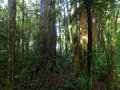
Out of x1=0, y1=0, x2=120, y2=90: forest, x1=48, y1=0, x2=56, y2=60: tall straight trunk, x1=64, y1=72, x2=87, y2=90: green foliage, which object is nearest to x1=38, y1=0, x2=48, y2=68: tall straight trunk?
x1=0, y1=0, x2=120, y2=90: forest

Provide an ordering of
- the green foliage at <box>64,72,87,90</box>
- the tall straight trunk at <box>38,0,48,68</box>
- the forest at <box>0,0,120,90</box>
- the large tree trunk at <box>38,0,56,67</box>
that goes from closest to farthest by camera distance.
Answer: the forest at <box>0,0,120,90</box>
the green foliage at <box>64,72,87,90</box>
the tall straight trunk at <box>38,0,48,68</box>
the large tree trunk at <box>38,0,56,67</box>

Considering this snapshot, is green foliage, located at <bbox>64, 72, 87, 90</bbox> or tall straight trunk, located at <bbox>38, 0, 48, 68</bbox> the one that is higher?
tall straight trunk, located at <bbox>38, 0, 48, 68</bbox>

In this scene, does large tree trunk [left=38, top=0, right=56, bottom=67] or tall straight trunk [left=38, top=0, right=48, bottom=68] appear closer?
tall straight trunk [left=38, top=0, right=48, bottom=68]

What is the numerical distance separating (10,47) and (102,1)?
11.2 ft

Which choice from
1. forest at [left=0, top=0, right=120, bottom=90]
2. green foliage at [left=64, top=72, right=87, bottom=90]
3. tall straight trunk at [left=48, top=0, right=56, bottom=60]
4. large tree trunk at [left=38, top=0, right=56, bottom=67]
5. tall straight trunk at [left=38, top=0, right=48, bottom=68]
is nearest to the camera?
forest at [left=0, top=0, right=120, bottom=90]

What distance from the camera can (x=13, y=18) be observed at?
8523mm

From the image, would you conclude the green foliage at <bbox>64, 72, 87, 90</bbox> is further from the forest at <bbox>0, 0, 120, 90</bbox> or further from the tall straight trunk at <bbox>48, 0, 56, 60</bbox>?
the tall straight trunk at <bbox>48, 0, 56, 60</bbox>

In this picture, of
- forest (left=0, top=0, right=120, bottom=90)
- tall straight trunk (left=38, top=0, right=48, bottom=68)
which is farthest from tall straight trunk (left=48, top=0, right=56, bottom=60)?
tall straight trunk (left=38, top=0, right=48, bottom=68)

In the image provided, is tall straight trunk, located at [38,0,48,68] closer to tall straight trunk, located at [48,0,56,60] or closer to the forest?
the forest

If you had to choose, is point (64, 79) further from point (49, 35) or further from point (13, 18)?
point (13, 18)

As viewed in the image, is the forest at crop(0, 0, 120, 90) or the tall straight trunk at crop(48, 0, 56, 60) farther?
the tall straight trunk at crop(48, 0, 56, 60)

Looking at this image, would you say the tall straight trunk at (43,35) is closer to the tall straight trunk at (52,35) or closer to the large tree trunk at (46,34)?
the large tree trunk at (46,34)

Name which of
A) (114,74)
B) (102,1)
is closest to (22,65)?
(114,74)

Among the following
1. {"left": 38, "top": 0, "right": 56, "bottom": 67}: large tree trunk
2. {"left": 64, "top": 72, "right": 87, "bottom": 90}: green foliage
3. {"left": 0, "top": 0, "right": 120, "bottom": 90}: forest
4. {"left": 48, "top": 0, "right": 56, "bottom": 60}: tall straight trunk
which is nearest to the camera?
{"left": 0, "top": 0, "right": 120, "bottom": 90}: forest
